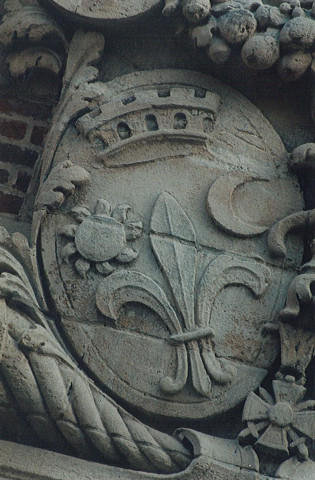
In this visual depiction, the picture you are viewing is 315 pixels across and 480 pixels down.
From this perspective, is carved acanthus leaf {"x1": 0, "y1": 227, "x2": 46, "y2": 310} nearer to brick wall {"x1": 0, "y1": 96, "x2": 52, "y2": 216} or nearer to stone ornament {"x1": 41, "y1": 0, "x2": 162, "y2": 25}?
brick wall {"x1": 0, "y1": 96, "x2": 52, "y2": 216}

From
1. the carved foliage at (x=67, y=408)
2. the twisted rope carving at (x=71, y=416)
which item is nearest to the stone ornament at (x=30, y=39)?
the carved foliage at (x=67, y=408)

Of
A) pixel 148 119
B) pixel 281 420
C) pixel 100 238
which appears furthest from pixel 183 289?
pixel 148 119

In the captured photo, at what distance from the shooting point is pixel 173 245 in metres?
4.07

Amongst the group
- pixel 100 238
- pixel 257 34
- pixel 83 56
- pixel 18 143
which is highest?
pixel 257 34

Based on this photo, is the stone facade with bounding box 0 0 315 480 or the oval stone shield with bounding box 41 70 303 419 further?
the oval stone shield with bounding box 41 70 303 419

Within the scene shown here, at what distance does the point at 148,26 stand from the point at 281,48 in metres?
0.45

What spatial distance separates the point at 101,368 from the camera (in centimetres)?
392

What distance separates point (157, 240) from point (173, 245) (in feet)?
0.17

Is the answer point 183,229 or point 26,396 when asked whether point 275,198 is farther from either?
point 26,396

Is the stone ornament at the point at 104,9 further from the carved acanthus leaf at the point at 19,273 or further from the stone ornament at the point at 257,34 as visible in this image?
the carved acanthus leaf at the point at 19,273

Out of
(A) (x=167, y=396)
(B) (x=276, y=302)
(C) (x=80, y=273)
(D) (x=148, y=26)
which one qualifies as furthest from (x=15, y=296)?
(D) (x=148, y=26)

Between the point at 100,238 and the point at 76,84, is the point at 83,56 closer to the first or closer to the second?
the point at 76,84

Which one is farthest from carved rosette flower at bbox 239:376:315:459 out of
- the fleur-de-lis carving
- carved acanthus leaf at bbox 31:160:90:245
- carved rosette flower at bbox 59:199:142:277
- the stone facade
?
carved acanthus leaf at bbox 31:160:90:245

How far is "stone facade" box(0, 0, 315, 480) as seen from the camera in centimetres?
383
